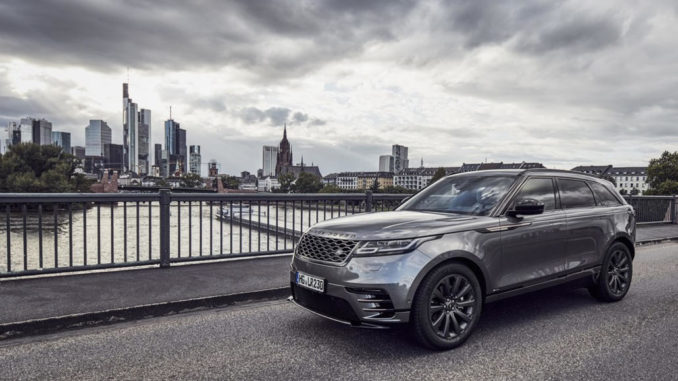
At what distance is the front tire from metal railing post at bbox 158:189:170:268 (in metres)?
4.73

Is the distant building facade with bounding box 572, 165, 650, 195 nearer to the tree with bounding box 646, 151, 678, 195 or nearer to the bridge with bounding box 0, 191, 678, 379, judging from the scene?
the tree with bounding box 646, 151, 678, 195

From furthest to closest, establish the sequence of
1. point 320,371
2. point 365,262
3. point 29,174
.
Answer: point 29,174 → point 365,262 → point 320,371

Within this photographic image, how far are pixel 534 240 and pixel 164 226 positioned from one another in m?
5.41

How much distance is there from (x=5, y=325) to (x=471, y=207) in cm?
466

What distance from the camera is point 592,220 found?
511 cm

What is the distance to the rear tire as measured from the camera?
17.1 ft

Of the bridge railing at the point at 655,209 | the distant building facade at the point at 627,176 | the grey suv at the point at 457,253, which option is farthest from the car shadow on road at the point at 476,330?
the distant building facade at the point at 627,176

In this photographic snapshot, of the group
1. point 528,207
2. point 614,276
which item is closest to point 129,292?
point 528,207

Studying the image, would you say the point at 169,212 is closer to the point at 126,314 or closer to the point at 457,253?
the point at 126,314

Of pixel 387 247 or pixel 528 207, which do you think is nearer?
pixel 387 247

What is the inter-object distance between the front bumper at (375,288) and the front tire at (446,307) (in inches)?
5.8

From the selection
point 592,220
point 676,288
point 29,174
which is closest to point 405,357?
point 592,220

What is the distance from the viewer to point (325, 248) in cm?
382

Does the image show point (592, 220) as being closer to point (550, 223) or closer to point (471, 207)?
point (550, 223)
